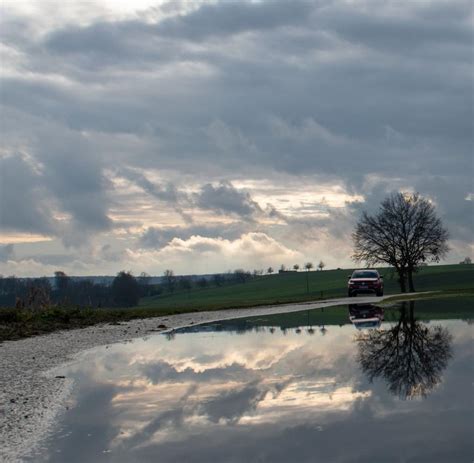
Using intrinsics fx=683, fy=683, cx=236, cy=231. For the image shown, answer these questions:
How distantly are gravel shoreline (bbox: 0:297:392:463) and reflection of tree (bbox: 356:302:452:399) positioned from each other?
5.20m

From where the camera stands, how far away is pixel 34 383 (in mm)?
13125

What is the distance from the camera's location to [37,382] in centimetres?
1327

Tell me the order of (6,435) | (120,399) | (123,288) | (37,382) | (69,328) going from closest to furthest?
(6,435) < (120,399) < (37,382) < (69,328) < (123,288)

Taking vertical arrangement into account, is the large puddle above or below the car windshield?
below

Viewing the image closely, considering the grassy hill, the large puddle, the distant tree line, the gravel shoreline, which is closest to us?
the large puddle

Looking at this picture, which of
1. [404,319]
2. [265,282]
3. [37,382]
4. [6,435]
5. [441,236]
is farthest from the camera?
[265,282]

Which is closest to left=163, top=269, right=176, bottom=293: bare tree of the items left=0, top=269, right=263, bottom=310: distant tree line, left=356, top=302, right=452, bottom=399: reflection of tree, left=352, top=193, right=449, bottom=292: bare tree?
left=0, top=269, right=263, bottom=310: distant tree line

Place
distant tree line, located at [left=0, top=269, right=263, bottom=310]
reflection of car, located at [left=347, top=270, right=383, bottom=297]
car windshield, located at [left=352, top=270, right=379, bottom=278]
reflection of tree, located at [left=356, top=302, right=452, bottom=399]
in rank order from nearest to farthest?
reflection of tree, located at [left=356, top=302, right=452, bottom=399], reflection of car, located at [left=347, top=270, right=383, bottom=297], car windshield, located at [left=352, top=270, right=379, bottom=278], distant tree line, located at [left=0, top=269, right=263, bottom=310]

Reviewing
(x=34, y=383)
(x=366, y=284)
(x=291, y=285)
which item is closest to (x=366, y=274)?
(x=366, y=284)

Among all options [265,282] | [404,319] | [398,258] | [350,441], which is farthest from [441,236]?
[265,282]

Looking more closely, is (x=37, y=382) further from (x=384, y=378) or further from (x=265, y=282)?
(x=265, y=282)

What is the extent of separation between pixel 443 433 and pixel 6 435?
17.5ft

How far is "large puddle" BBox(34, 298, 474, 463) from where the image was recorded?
7477 mm

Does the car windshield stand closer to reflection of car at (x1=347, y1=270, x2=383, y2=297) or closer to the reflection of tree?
reflection of car at (x1=347, y1=270, x2=383, y2=297)
